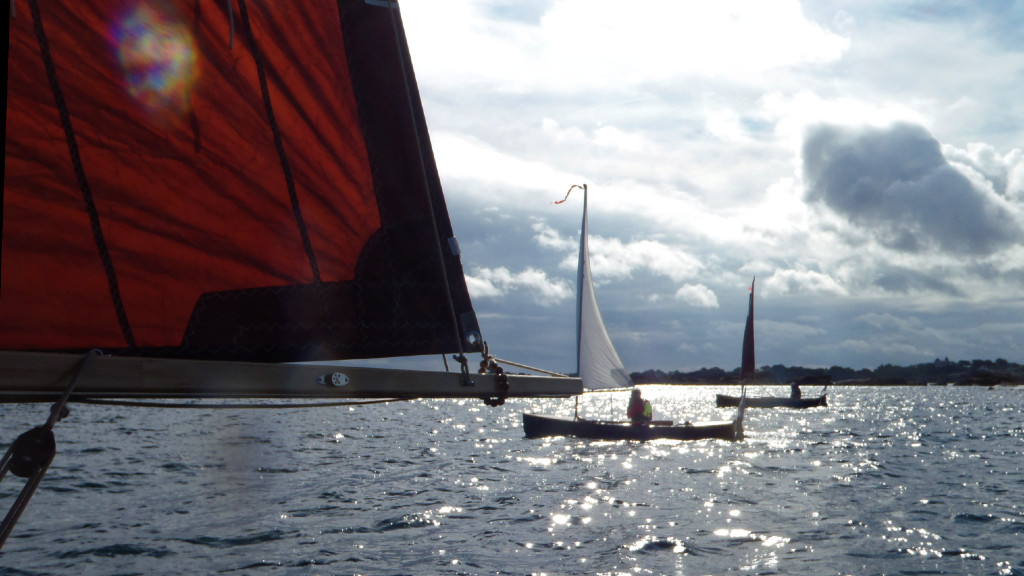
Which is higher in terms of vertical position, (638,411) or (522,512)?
(638,411)

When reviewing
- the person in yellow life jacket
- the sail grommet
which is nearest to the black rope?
the sail grommet

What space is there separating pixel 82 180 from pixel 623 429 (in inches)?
1066

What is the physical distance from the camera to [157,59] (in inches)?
133

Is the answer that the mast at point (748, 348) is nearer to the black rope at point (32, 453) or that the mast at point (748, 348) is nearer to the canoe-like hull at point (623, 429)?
the canoe-like hull at point (623, 429)

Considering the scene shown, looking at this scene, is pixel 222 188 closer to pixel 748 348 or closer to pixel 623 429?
pixel 623 429

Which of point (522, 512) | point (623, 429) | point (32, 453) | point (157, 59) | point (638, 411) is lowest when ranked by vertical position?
point (522, 512)

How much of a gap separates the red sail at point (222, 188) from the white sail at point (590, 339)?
A: 79.3 feet

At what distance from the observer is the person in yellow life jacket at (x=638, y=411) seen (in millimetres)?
29016

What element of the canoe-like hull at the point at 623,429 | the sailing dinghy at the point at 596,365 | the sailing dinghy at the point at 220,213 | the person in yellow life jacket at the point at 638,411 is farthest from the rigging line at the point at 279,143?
the person in yellow life jacket at the point at 638,411

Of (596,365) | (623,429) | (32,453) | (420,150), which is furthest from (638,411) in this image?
(32,453)

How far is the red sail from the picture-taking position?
3115 mm

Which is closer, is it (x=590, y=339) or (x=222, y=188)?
(x=222, y=188)

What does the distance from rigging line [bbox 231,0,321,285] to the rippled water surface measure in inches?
373

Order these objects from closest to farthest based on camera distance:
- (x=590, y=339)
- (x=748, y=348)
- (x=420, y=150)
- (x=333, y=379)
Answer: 1. (x=333, y=379)
2. (x=420, y=150)
3. (x=590, y=339)
4. (x=748, y=348)
